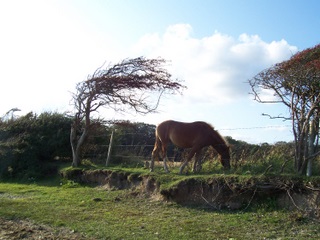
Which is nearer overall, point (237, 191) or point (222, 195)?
point (237, 191)

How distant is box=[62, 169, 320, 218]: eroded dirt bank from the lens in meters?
8.33

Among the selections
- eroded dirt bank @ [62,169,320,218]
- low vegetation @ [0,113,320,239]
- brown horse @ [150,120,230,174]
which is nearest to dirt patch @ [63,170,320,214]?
eroded dirt bank @ [62,169,320,218]

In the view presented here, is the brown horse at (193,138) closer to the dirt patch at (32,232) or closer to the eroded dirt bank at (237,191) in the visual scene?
the eroded dirt bank at (237,191)

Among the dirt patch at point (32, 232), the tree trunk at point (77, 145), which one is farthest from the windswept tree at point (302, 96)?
the tree trunk at point (77, 145)

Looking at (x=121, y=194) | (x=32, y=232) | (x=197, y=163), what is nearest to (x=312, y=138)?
(x=197, y=163)

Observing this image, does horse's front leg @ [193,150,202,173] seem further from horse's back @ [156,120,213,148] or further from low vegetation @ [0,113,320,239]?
horse's back @ [156,120,213,148]

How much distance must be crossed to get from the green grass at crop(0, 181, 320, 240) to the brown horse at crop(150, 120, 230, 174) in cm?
238

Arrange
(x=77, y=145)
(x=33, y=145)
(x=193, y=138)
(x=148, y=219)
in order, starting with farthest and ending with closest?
(x=33, y=145)
(x=77, y=145)
(x=193, y=138)
(x=148, y=219)

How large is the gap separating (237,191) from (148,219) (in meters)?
2.25

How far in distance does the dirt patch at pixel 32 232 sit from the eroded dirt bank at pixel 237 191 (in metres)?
3.53

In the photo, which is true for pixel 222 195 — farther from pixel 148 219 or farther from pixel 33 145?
pixel 33 145

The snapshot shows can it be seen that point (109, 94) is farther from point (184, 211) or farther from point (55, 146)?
point (184, 211)

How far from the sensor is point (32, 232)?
25.5ft

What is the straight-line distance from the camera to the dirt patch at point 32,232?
7449 mm
